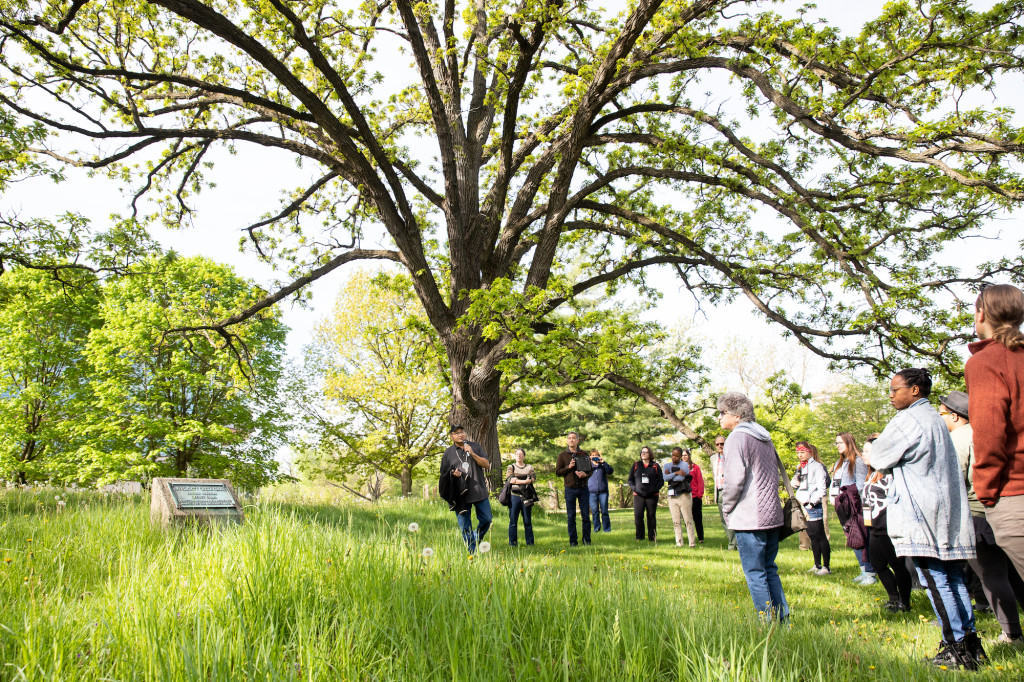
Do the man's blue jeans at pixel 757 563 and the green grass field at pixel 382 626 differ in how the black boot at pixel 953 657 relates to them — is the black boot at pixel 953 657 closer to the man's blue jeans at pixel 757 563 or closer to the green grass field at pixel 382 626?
the green grass field at pixel 382 626

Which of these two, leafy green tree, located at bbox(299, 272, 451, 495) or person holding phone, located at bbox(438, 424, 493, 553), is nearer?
person holding phone, located at bbox(438, 424, 493, 553)

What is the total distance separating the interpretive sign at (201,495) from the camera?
7.58 m

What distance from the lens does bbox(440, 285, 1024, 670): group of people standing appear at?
124 inches

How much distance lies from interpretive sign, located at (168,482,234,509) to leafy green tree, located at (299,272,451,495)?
18.9 metres

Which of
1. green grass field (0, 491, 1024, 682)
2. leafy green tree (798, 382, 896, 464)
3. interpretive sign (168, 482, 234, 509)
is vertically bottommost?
green grass field (0, 491, 1024, 682)

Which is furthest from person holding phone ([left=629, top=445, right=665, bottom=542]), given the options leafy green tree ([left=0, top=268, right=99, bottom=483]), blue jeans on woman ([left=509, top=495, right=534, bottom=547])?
leafy green tree ([left=0, top=268, right=99, bottom=483])

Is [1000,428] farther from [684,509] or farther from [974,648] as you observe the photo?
[684,509]

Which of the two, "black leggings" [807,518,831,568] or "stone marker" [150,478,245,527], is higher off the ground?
"stone marker" [150,478,245,527]

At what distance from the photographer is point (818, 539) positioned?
27.8 feet

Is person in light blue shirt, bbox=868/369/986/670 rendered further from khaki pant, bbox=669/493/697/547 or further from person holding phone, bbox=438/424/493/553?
khaki pant, bbox=669/493/697/547

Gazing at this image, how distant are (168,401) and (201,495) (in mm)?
18988

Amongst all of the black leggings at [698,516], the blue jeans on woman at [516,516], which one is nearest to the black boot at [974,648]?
the blue jeans on woman at [516,516]

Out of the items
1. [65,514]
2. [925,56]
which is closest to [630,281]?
[925,56]

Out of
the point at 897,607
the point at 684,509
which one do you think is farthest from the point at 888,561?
the point at 684,509
